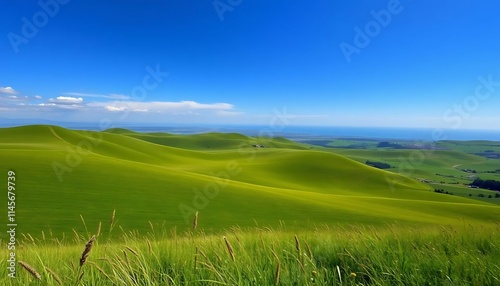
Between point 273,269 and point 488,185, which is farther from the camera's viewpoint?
point 488,185

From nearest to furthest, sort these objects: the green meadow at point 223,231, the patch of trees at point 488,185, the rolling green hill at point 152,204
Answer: the green meadow at point 223,231 → the rolling green hill at point 152,204 → the patch of trees at point 488,185

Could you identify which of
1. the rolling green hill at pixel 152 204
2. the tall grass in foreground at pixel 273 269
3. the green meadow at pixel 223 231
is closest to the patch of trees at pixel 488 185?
the green meadow at pixel 223 231

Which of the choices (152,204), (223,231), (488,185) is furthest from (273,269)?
(488,185)

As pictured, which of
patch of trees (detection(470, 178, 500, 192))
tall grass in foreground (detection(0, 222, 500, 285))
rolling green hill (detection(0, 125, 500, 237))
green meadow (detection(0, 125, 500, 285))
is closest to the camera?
tall grass in foreground (detection(0, 222, 500, 285))

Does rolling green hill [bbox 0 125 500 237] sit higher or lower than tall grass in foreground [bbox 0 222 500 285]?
lower

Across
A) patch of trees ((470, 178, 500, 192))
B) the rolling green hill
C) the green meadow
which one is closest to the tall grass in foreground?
the green meadow

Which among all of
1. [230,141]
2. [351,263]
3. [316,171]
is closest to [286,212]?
[351,263]

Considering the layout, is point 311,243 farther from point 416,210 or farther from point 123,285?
point 416,210

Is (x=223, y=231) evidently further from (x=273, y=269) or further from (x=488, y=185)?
(x=488, y=185)

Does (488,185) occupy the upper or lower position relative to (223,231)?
lower

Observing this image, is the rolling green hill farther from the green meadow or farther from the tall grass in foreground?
the tall grass in foreground

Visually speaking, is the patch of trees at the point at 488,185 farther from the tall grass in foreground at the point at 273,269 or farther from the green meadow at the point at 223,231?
the tall grass in foreground at the point at 273,269

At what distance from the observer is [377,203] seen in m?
41.0

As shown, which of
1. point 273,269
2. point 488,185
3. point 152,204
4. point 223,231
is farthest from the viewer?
point 488,185
